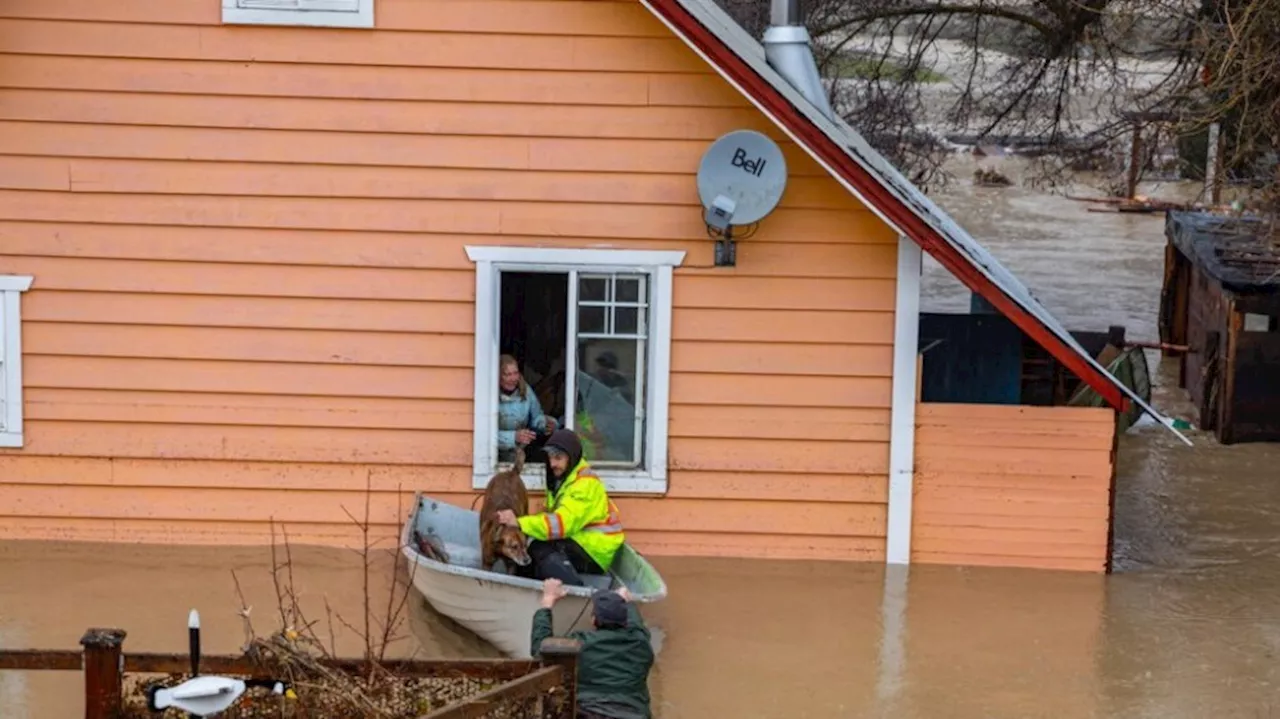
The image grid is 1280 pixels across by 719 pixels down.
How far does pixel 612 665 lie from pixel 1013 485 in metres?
4.41

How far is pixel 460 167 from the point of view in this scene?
11695mm

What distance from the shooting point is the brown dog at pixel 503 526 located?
10.5 metres

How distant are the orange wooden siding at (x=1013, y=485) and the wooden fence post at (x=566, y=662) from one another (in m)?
4.54

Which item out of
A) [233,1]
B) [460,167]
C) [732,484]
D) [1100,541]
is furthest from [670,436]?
[233,1]

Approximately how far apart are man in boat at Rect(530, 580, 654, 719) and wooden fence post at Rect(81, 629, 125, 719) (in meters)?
1.93

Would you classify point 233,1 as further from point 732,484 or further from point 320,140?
point 732,484

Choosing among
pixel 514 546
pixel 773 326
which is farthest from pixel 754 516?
pixel 514 546

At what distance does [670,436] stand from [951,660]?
2.42 m

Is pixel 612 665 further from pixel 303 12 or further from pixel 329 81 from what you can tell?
pixel 303 12

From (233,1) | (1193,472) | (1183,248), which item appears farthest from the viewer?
(1183,248)

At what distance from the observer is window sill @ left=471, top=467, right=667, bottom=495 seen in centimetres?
1197

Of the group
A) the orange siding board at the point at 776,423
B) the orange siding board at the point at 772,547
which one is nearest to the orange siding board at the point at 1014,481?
the orange siding board at the point at 776,423

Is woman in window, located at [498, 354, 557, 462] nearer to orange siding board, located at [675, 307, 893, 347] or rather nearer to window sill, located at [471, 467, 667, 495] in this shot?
window sill, located at [471, 467, 667, 495]

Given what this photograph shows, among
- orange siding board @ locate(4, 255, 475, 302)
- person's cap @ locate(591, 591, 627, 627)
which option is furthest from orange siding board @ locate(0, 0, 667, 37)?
person's cap @ locate(591, 591, 627, 627)
